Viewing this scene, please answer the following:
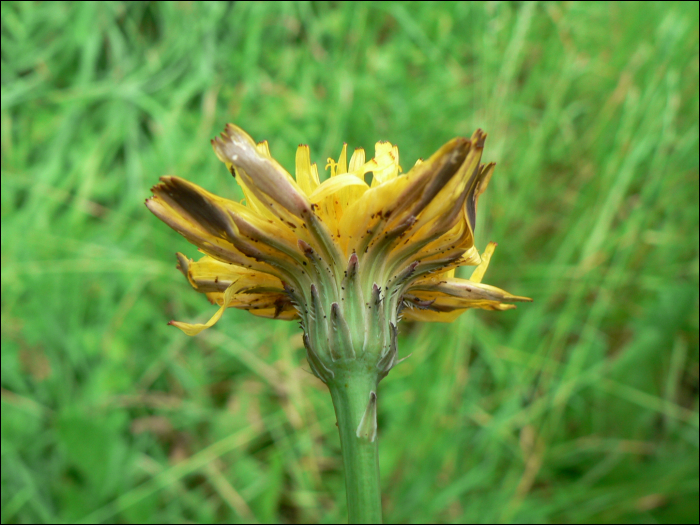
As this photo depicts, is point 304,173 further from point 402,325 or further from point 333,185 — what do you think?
point 402,325

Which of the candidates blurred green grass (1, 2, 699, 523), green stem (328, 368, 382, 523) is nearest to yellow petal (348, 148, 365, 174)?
green stem (328, 368, 382, 523)

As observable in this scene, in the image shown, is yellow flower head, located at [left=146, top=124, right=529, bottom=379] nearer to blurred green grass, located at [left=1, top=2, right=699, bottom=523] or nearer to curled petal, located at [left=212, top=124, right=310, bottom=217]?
curled petal, located at [left=212, top=124, right=310, bottom=217]

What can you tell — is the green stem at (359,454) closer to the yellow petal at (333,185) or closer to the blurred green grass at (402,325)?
the yellow petal at (333,185)

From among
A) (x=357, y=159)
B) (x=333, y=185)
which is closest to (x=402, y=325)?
(x=357, y=159)

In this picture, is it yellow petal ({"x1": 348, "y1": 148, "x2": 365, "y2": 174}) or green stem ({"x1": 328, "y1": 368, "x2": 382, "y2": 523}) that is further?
yellow petal ({"x1": 348, "y1": 148, "x2": 365, "y2": 174})

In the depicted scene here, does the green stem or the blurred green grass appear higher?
the blurred green grass
